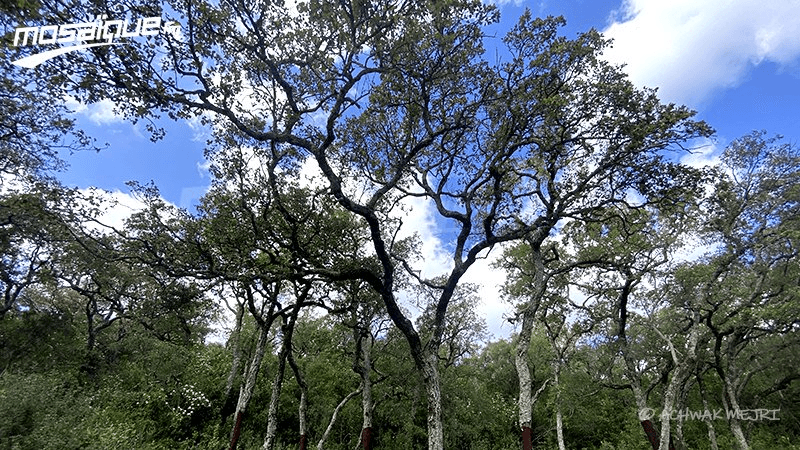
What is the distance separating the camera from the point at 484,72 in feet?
41.0

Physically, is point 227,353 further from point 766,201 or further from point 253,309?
Answer: point 766,201

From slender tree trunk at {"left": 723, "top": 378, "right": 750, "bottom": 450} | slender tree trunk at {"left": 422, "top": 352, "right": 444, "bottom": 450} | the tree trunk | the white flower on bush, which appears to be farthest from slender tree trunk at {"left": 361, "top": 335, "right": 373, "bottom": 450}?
slender tree trunk at {"left": 723, "top": 378, "right": 750, "bottom": 450}

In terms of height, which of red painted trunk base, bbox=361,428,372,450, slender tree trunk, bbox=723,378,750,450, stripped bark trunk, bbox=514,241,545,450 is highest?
stripped bark trunk, bbox=514,241,545,450

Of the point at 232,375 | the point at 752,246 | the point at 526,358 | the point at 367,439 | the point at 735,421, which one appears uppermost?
the point at 752,246

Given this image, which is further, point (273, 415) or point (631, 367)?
point (631, 367)

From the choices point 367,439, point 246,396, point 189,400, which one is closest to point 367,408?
point 367,439

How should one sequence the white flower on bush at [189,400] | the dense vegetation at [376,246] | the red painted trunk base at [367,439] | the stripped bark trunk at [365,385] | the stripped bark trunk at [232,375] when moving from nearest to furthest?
the dense vegetation at [376,246] → the red painted trunk base at [367,439] → the stripped bark trunk at [365,385] → the white flower on bush at [189,400] → the stripped bark trunk at [232,375]

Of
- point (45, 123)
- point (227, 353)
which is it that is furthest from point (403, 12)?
point (227, 353)

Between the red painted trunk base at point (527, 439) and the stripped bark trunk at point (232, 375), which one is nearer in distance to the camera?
the red painted trunk base at point (527, 439)

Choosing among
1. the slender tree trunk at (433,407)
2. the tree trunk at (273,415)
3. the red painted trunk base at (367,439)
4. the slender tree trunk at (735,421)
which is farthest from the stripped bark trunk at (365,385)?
the slender tree trunk at (735,421)

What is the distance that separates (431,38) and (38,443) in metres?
15.1

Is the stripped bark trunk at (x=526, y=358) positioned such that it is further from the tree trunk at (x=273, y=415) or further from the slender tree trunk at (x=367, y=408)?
the tree trunk at (x=273, y=415)

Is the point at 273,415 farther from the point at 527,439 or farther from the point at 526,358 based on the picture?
the point at 526,358

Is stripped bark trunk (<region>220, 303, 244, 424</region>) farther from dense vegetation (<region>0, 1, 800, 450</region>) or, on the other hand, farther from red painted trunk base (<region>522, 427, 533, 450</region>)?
red painted trunk base (<region>522, 427, 533, 450</region>)
